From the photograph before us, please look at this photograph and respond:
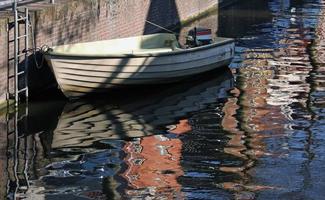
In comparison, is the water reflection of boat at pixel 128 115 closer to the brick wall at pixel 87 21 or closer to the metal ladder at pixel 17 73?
the metal ladder at pixel 17 73

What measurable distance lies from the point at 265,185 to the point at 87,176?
262 centimetres

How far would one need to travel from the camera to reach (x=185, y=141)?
1248cm

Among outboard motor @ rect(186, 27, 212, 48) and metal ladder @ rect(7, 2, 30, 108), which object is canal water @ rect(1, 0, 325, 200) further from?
outboard motor @ rect(186, 27, 212, 48)

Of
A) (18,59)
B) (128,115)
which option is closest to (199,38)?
(128,115)

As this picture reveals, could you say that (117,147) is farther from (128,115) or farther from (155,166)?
(128,115)

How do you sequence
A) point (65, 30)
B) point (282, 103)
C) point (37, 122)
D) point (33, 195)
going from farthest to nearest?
point (65, 30) → point (282, 103) → point (37, 122) → point (33, 195)

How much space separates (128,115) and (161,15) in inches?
476

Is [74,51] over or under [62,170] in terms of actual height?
over

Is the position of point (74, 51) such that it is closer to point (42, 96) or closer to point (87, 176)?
point (42, 96)

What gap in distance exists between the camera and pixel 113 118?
1418cm

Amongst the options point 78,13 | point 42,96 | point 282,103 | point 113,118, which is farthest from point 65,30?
point 282,103

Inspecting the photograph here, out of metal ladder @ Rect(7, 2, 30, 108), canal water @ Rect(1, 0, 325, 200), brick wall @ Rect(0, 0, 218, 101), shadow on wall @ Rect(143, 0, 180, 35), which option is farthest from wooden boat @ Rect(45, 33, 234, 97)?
shadow on wall @ Rect(143, 0, 180, 35)

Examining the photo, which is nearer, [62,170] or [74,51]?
[62,170]

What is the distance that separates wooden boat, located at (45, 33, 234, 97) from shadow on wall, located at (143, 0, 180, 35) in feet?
20.0
